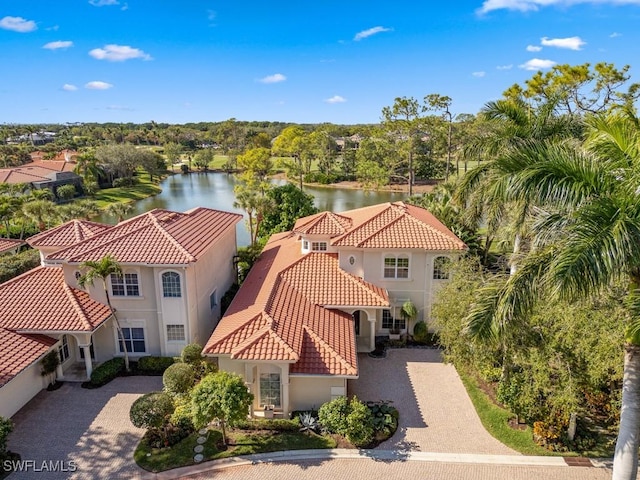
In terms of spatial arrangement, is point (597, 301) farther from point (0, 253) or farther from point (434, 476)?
point (0, 253)

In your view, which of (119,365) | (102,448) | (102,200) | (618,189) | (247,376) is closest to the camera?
(618,189)

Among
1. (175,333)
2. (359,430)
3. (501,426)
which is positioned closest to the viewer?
(359,430)

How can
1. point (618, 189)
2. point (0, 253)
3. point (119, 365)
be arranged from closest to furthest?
point (618, 189) < point (119, 365) < point (0, 253)

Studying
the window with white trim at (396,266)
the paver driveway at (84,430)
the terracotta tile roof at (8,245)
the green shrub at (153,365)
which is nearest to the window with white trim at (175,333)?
the green shrub at (153,365)

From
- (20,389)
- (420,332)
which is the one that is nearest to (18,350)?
(20,389)

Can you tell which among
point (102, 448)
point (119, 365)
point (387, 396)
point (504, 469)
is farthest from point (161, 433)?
point (504, 469)

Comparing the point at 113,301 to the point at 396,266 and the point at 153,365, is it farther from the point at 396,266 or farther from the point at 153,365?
the point at 396,266
